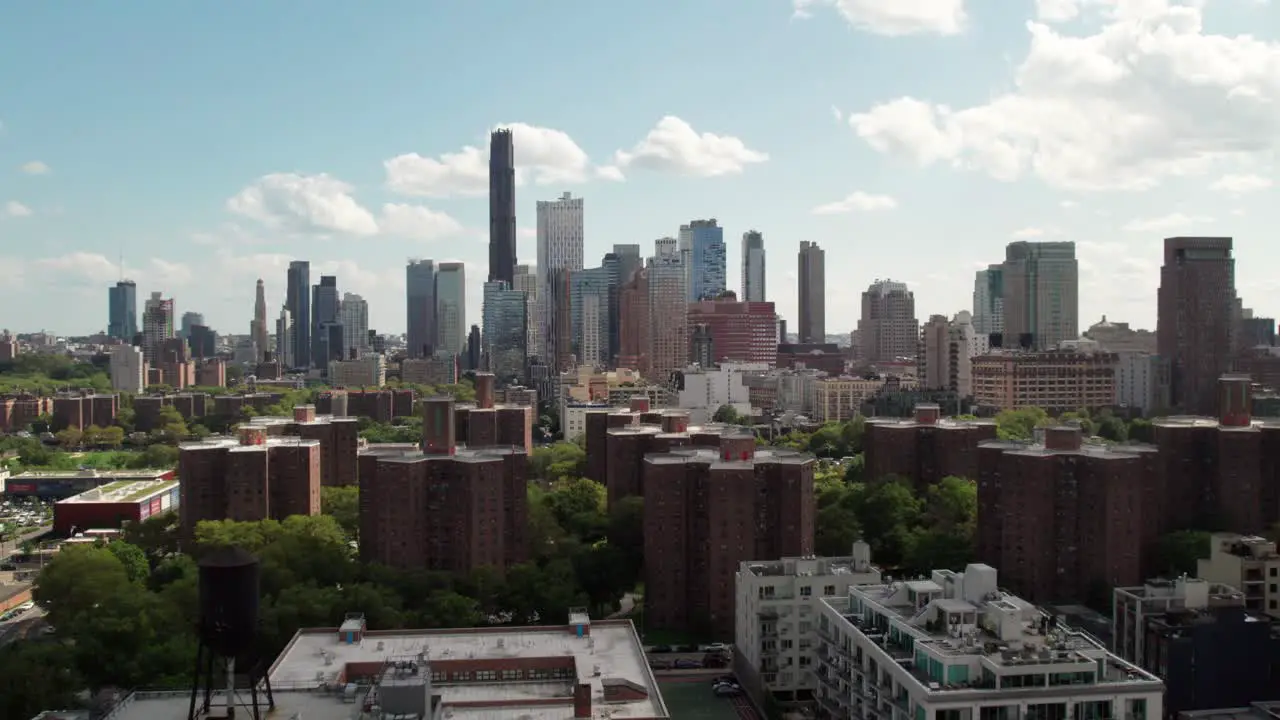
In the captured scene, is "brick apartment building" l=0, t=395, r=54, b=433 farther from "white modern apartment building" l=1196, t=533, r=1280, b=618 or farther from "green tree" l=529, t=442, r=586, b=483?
"white modern apartment building" l=1196, t=533, r=1280, b=618

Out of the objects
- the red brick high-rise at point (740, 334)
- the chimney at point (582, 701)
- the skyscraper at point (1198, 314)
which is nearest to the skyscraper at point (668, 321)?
the red brick high-rise at point (740, 334)

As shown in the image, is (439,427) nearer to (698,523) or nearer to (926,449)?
(698,523)

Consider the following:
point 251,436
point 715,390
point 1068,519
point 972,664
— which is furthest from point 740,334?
point 972,664

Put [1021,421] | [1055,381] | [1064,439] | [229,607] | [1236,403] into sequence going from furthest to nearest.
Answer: [1055,381]
[1021,421]
[1236,403]
[1064,439]
[229,607]

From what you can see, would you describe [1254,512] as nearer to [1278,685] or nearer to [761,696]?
[1278,685]

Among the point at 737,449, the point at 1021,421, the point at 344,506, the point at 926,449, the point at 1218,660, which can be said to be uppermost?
the point at 737,449

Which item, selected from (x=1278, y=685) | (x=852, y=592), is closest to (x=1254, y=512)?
(x=1278, y=685)

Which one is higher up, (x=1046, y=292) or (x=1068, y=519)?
(x=1046, y=292)

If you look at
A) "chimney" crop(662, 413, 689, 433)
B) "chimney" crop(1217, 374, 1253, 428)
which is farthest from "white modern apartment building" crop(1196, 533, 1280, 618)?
"chimney" crop(662, 413, 689, 433)
